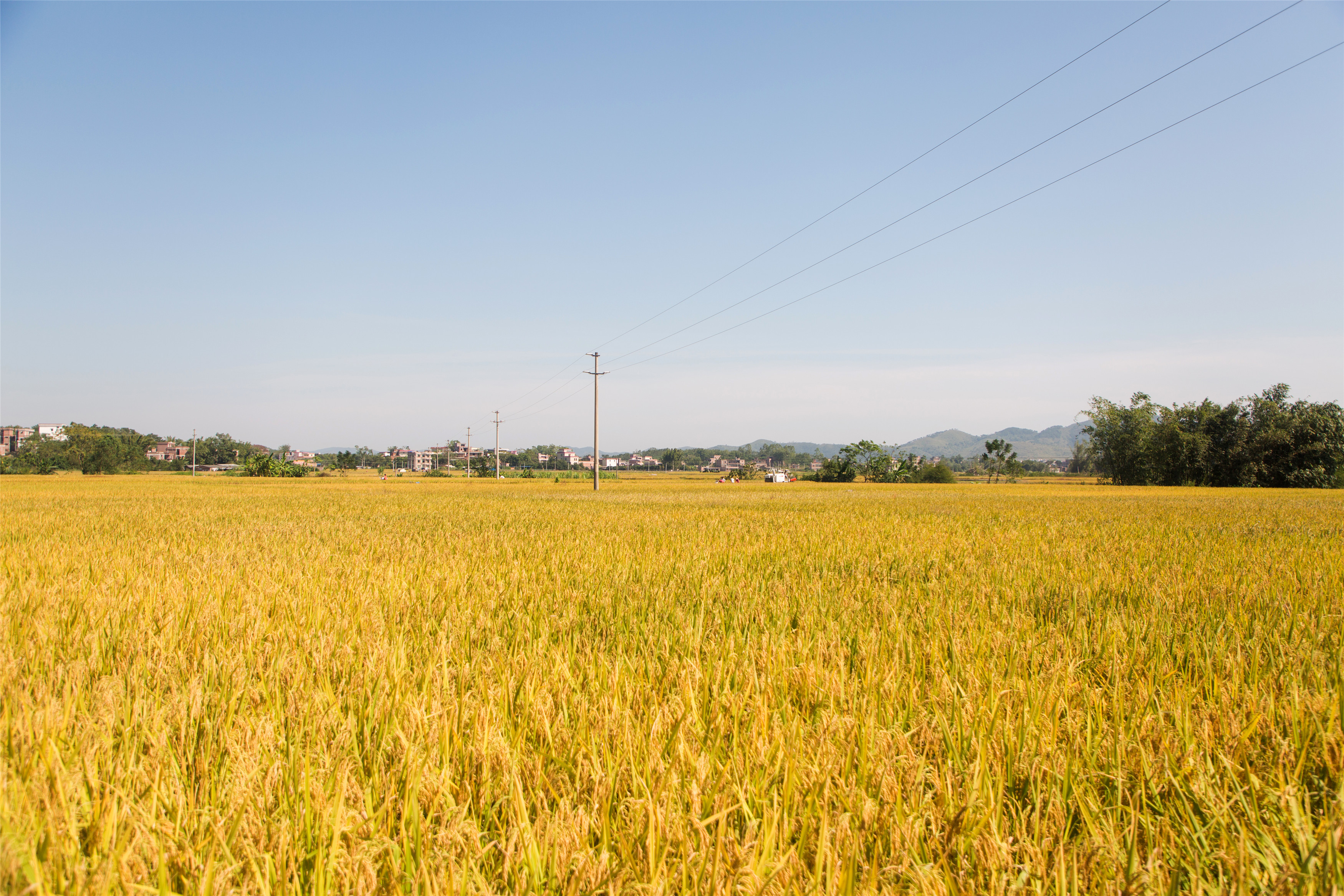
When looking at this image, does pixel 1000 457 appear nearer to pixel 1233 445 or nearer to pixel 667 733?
pixel 1233 445

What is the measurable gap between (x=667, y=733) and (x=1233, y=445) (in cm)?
8494

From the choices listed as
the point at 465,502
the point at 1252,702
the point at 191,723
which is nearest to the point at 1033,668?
the point at 1252,702

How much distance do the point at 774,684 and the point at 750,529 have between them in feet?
23.8

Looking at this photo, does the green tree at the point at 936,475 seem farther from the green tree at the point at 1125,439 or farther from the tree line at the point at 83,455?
the tree line at the point at 83,455

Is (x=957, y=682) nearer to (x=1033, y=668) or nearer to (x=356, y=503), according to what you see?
(x=1033, y=668)

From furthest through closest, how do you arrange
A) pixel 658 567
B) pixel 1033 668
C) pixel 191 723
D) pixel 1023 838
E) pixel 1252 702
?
pixel 658 567
pixel 1033 668
pixel 1252 702
pixel 191 723
pixel 1023 838

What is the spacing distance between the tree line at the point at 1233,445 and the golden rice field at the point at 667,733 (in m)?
75.4

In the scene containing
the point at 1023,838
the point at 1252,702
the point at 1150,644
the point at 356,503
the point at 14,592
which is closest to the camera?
the point at 1023,838

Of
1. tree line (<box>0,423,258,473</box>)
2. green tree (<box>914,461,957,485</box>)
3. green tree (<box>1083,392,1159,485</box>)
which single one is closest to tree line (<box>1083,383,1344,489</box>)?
green tree (<box>1083,392,1159,485</box>)

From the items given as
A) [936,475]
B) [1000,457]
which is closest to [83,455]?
[936,475]

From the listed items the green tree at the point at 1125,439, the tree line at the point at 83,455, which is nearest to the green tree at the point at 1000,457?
the green tree at the point at 1125,439

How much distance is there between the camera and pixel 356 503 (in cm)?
1883

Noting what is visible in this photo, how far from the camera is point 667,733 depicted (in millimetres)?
1950

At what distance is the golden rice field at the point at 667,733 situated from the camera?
1.27 meters
